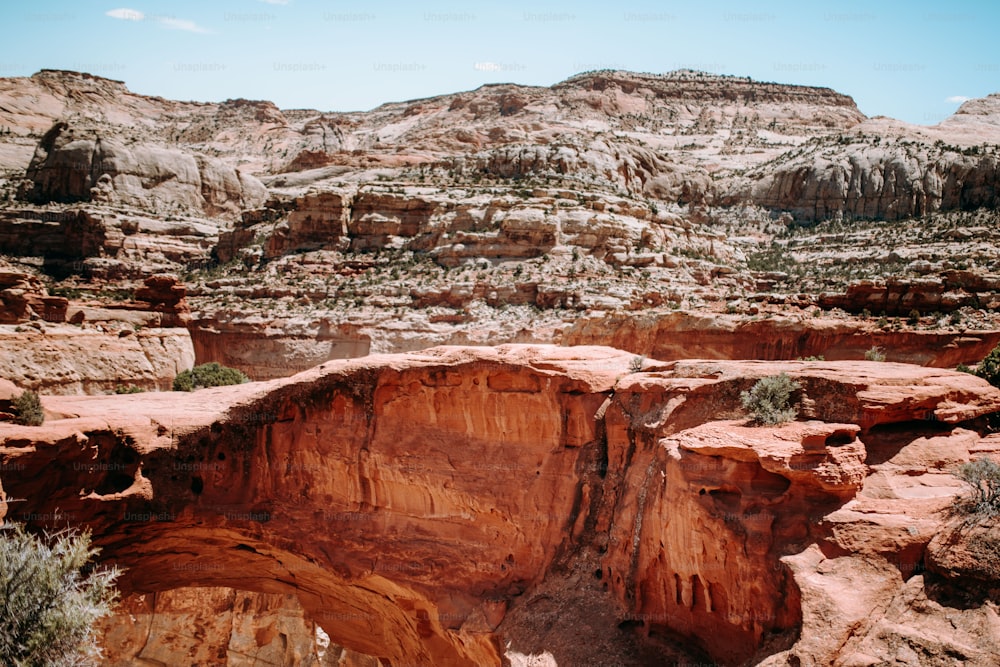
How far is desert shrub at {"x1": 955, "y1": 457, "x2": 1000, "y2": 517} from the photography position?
31.1 ft

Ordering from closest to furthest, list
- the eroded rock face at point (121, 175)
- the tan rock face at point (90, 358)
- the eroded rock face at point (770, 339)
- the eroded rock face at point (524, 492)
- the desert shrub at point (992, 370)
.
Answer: the eroded rock face at point (524, 492) < the desert shrub at point (992, 370) < the eroded rock face at point (770, 339) < the tan rock face at point (90, 358) < the eroded rock face at point (121, 175)

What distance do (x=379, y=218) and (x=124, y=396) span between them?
3050 cm

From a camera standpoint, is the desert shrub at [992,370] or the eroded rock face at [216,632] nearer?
the desert shrub at [992,370]

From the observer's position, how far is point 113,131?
6512cm

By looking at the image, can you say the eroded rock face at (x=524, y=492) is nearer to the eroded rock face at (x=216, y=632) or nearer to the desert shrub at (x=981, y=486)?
the desert shrub at (x=981, y=486)

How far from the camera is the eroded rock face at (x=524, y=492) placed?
10.7 m

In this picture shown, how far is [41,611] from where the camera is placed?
11367 millimetres

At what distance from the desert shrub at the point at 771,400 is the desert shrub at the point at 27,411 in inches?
544

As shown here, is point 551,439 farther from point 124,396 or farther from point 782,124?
point 782,124

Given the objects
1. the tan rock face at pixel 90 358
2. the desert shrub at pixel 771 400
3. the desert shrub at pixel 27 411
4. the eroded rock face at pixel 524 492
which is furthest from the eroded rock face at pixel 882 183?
the desert shrub at pixel 27 411

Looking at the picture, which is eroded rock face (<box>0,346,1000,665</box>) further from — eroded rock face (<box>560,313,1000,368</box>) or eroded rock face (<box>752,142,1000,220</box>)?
eroded rock face (<box>752,142,1000,220</box>)

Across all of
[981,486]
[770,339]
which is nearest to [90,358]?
[770,339]

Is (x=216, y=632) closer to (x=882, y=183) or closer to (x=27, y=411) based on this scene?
(x=27, y=411)

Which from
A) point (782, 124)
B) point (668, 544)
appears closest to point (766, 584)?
point (668, 544)
